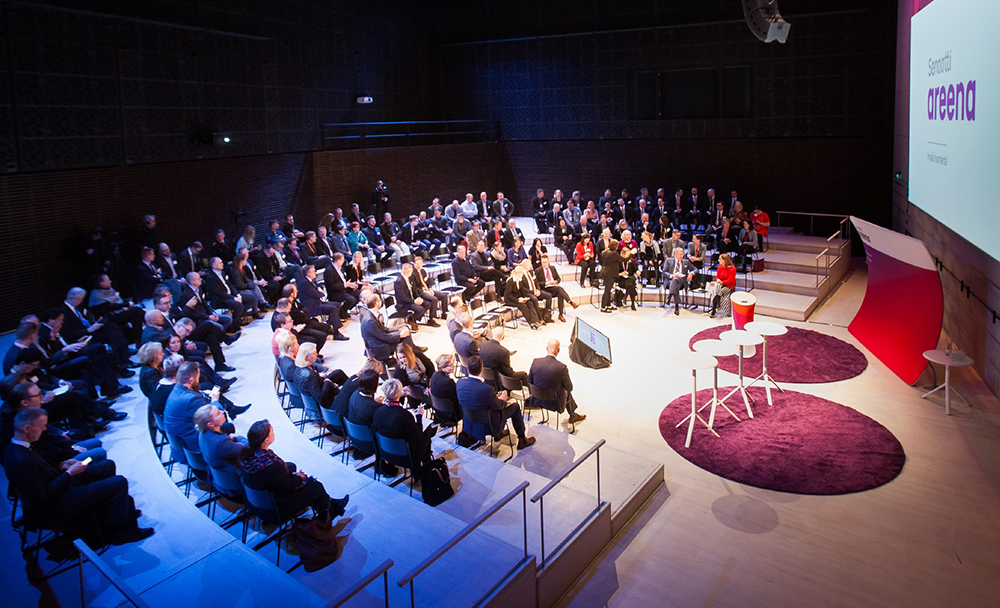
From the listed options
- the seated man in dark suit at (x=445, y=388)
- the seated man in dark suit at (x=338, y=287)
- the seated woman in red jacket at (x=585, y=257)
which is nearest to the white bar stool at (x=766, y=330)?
the seated man in dark suit at (x=445, y=388)

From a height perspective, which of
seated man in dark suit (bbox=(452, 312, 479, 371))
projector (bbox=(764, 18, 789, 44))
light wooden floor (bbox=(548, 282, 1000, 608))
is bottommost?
light wooden floor (bbox=(548, 282, 1000, 608))

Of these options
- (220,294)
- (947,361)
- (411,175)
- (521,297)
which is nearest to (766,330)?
(947,361)

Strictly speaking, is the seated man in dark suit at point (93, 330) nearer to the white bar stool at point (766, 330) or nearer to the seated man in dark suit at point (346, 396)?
the seated man in dark suit at point (346, 396)

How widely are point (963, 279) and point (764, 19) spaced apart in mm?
5356

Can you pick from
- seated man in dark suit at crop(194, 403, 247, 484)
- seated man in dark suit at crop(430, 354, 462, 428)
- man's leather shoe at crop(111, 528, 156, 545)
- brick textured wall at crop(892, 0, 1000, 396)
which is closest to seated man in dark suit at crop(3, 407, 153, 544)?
man's leather shoe at crop(111, 528, 156, 545)

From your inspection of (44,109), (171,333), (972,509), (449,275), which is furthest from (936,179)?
(44,109)

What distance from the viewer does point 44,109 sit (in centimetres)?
1141

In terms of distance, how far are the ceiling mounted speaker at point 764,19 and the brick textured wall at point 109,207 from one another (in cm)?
956

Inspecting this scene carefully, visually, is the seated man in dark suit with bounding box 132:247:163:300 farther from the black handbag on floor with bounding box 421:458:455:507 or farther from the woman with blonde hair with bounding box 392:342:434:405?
the black handbag on floor with bounding box 421:458:455:507

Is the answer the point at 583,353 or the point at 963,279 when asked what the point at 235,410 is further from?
the point at 963,279

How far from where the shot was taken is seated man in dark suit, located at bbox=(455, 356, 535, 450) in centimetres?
716

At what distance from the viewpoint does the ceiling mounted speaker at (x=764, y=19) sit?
12.2m

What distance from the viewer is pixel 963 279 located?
32.6ft

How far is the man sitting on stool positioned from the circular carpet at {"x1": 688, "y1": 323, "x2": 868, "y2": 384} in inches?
62.0
